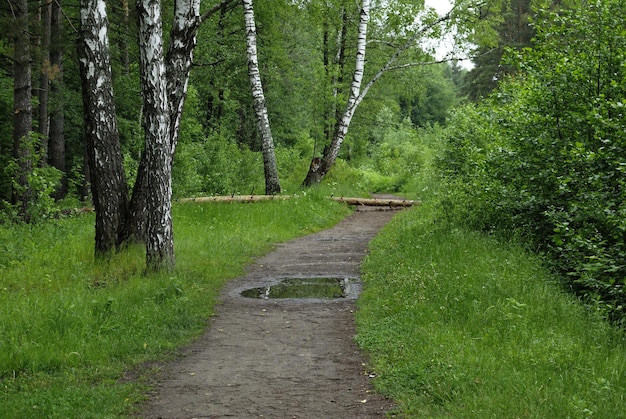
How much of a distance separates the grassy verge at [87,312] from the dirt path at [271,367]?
0.33 meters

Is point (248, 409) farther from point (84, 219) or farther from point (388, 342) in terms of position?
point (84, 219)

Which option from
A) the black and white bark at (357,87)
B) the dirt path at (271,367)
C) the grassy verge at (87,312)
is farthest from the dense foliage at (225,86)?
the dirt path at (271,367)

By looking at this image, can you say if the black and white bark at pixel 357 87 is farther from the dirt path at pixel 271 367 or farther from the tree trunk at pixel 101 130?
the tree trunk at pixel 101 130

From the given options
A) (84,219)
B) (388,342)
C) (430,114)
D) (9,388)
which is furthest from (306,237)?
(430,114)

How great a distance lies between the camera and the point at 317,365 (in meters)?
6.45

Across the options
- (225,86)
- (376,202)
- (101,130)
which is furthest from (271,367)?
(225,86)

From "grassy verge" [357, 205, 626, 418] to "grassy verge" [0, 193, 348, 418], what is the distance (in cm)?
233

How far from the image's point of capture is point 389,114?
39.1 metres

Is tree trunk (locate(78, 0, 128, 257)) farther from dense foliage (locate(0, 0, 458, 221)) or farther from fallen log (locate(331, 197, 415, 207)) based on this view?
fallen log (locate(331, 197, 415, 207))

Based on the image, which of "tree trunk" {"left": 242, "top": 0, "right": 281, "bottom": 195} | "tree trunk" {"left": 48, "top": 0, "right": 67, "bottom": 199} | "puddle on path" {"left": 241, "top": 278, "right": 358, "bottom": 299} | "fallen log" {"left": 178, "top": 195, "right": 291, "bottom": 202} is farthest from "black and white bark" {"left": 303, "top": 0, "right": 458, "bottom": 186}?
"puddle on path" {"left": 241, "top": 278, "right": 358, "bottom": 299}

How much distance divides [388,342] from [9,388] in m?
3.66

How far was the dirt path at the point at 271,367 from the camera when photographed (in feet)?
17.4

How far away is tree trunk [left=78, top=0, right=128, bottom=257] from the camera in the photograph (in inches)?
374

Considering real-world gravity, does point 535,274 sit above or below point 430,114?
below
